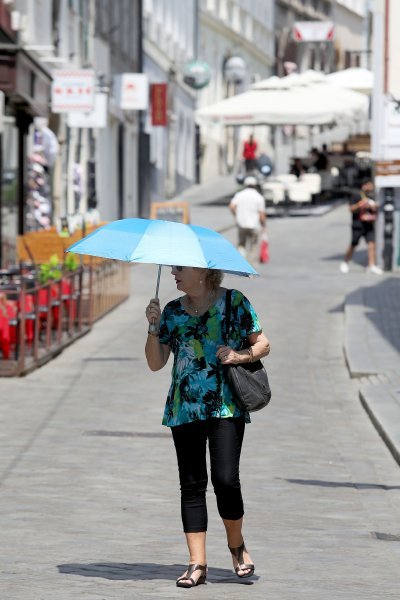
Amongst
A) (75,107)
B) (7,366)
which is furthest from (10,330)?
(75,107)

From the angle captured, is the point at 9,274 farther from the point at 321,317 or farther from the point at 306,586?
the point at 306,586

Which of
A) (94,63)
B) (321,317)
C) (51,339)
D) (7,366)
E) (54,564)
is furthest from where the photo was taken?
(94,63)

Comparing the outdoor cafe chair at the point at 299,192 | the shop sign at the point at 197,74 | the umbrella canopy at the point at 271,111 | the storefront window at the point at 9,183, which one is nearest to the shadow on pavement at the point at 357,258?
the storefront window at the point at 9,183

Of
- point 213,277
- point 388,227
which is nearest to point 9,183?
point 388,227

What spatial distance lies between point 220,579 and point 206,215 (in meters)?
38.7

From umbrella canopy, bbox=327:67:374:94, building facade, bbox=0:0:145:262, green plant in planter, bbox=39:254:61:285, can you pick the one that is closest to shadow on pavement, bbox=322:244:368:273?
building facade, bbox=0:0:145:262

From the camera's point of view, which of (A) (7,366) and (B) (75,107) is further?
(B) (75,107)

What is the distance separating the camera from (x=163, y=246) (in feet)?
26.0

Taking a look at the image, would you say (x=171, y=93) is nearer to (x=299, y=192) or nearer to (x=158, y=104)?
(x=158, y=104)

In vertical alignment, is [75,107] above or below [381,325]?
above

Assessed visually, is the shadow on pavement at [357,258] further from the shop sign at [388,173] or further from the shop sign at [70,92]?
the shop sign at [70,92]

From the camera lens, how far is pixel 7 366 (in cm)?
1788

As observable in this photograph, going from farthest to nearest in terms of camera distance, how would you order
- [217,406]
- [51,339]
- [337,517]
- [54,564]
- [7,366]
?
[51,339], [7,366], [337,517], [54,564], [217,406]

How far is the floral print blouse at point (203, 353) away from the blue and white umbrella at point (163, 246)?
0.19m
